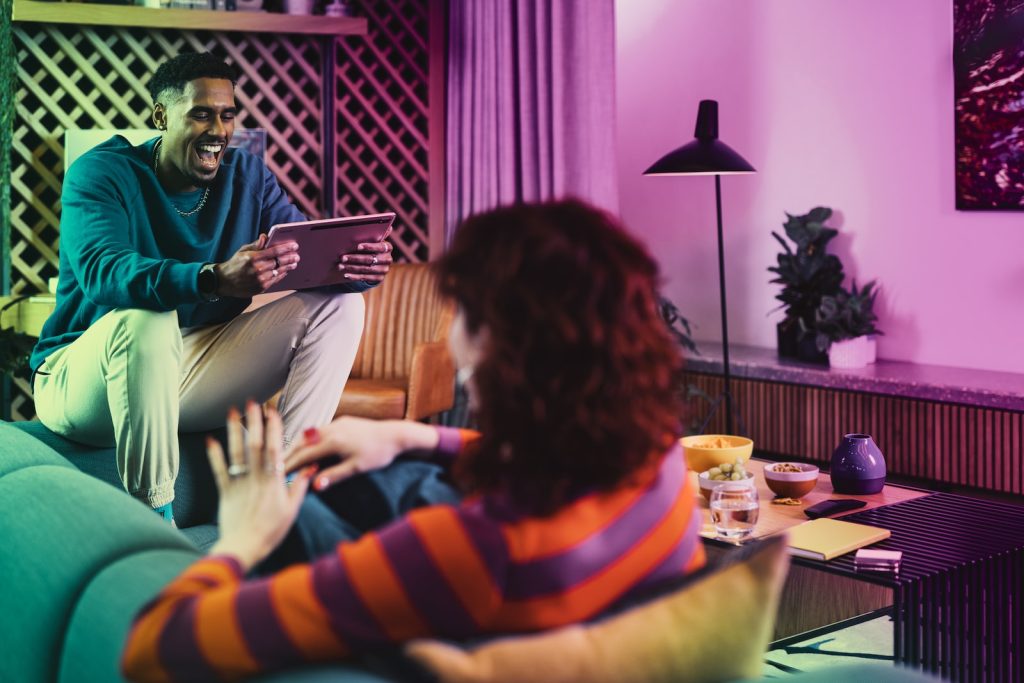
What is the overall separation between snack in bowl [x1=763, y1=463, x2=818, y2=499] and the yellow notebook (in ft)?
0.55

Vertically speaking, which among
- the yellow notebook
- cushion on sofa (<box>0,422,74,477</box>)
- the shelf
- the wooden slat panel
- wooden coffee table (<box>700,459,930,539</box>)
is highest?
the shelf

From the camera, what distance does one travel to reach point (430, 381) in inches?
146

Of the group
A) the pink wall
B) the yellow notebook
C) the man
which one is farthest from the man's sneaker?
the pink wall

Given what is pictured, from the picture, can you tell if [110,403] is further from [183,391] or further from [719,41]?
[719,41]

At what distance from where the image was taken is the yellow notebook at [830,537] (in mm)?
1696

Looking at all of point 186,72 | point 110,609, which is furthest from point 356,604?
→ point 186,72

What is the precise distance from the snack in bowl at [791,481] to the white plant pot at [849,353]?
4.92ft

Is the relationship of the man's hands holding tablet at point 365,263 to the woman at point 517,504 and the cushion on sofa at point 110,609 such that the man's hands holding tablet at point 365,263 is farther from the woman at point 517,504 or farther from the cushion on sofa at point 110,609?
the woman at point 517,504

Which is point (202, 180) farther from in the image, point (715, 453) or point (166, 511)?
point (715, 453)

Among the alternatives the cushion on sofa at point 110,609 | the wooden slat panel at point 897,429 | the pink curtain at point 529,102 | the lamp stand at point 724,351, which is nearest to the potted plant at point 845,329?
the wooden slat panel at point 897,429

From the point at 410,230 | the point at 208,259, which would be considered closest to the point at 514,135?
the point at 410,230

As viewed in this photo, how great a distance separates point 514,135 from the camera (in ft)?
14.2

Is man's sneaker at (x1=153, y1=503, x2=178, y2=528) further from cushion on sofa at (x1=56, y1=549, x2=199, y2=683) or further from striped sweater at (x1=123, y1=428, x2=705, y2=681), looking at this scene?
striped sweater at (x1=123, y1=428, x2=705, y2=681)

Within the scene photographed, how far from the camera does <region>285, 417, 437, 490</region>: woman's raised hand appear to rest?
3.17 ft
